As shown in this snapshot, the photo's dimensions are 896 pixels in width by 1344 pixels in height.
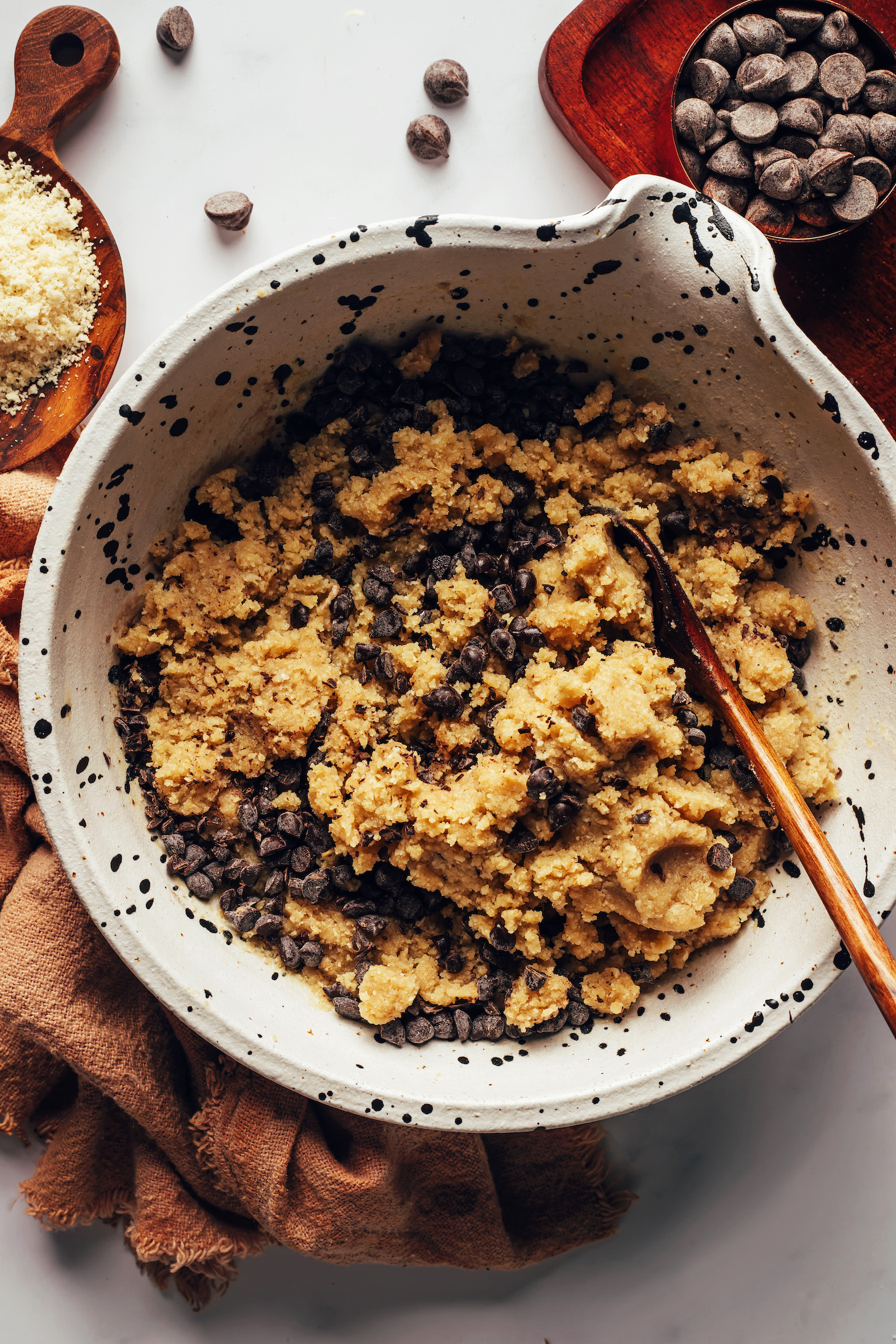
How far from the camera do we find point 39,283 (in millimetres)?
2031

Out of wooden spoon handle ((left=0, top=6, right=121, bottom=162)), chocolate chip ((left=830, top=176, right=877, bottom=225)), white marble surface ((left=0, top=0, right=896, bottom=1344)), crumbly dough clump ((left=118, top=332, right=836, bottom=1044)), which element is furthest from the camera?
white marble surface ((left=0, top=0, right=896, bottom=1344))

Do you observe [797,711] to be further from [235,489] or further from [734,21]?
[734,21]

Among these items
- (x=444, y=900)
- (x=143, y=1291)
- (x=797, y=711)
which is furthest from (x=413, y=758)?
(x=143, y=1291)

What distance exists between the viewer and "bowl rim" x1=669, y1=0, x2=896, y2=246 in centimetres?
198

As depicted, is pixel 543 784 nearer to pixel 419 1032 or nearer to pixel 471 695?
pixel 471 695

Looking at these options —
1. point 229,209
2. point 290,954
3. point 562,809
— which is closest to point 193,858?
point 290,954

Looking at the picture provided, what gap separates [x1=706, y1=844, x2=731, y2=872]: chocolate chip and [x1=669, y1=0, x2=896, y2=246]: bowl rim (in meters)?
1.27

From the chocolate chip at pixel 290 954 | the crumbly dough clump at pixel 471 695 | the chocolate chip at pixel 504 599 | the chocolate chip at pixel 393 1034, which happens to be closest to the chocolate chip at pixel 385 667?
the crumbly dough clump at pixel 471 695

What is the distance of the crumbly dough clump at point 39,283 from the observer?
79.6 inches

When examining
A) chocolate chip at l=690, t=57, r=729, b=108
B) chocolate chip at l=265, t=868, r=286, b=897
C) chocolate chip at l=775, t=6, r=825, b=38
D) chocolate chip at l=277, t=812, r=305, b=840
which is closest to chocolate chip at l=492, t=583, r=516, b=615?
chocolate chip at l=277, t=812, r=305, b=840

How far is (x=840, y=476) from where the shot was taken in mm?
1755

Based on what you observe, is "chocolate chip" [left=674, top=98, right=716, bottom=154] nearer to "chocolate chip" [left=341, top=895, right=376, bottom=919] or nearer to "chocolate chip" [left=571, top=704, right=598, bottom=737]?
"chocolate chip" [left=571, top=704, right=598, bottom=737]

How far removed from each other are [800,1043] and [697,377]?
5.35 ft

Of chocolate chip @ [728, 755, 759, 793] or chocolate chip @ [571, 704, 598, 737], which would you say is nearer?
chocolate chip @ [571, 704, 598, 737]
